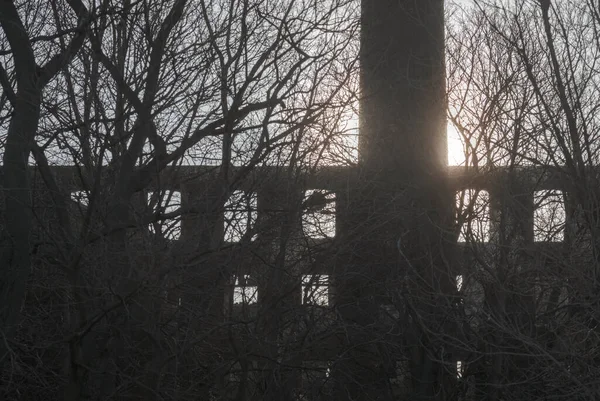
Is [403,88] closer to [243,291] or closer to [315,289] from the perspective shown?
[315,289]

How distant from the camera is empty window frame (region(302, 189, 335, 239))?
→ 9.32m

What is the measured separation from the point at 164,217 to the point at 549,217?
159 inches

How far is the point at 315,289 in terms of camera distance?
31.6 ft

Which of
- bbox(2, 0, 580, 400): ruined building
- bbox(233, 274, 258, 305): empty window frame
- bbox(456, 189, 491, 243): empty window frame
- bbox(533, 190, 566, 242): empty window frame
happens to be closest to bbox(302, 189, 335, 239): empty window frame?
bbox(2, 0, 580, 400): ruined building

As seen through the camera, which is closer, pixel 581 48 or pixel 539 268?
pixel 539 268

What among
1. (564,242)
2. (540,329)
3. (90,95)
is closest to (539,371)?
(540,329)

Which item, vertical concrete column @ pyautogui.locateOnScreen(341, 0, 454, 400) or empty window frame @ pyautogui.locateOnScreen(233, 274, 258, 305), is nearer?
empty window frame @ pyautogui.locateOnScreen(233, 274, 258, 305)

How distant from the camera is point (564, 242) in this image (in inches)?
356

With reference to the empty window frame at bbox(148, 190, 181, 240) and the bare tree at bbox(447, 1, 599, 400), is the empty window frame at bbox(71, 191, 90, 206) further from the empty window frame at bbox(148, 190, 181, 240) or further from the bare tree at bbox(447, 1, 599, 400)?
the bare tree at bbox(447, 1, 599, 400)

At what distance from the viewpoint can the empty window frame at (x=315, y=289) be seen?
945 cm

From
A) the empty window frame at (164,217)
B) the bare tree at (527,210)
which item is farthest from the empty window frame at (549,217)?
the empty window frame at (164,217)

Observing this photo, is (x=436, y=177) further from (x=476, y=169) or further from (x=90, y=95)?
(x=90, y=95)

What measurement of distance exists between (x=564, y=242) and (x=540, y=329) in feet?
3.12

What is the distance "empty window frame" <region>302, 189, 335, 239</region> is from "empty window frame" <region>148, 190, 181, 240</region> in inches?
52.5
